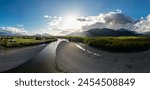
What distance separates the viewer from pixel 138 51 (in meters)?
67.8

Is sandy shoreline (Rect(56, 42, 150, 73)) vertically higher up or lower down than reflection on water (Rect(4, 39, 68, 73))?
lower down

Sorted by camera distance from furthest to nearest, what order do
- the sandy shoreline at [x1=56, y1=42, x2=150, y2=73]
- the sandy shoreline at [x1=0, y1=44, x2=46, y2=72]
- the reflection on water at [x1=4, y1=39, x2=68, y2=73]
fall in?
the sandy shoreline at [x1=0, y1=44, x2=46, y2=72]
the sandy shoreline at [x1=56, y1=42, x2=150, y2=73]
the reflection on water at [x1=4, y1=39, x2=68, y2=73]

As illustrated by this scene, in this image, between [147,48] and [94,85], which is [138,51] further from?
[94,85]

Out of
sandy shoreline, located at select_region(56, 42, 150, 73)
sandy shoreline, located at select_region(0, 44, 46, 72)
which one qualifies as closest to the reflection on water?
sandy shoreline, located at select_region(56, 42, 150, 73)

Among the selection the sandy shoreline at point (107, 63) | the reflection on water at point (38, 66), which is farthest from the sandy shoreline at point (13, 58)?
the sandy shoreline at point (107, 63)

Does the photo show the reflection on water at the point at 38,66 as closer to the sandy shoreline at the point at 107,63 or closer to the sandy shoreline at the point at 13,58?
the sandy shoreline at the point at 107,63

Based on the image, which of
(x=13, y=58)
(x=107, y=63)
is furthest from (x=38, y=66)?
(x=13, y=58)

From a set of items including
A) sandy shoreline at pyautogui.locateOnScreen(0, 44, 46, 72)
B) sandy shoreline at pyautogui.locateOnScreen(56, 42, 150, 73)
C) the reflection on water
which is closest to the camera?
the reflection on water

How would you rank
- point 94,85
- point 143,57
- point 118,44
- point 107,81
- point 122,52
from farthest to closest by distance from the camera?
point 118,44 → point 122,52 → point 143,57 → point 107,81 → point 94,85

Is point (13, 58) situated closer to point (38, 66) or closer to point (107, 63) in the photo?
point (38, 66)

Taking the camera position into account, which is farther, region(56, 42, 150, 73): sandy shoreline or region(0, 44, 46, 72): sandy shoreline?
region(0, 44, 46, 72): sandy shoreline

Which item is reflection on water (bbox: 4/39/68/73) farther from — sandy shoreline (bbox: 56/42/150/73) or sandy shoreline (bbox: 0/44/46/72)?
sandy shoreline (bbox: 0/44/46/72)

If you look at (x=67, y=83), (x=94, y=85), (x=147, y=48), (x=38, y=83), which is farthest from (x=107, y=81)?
(x=147, y=48)

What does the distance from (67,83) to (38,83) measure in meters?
3.08
